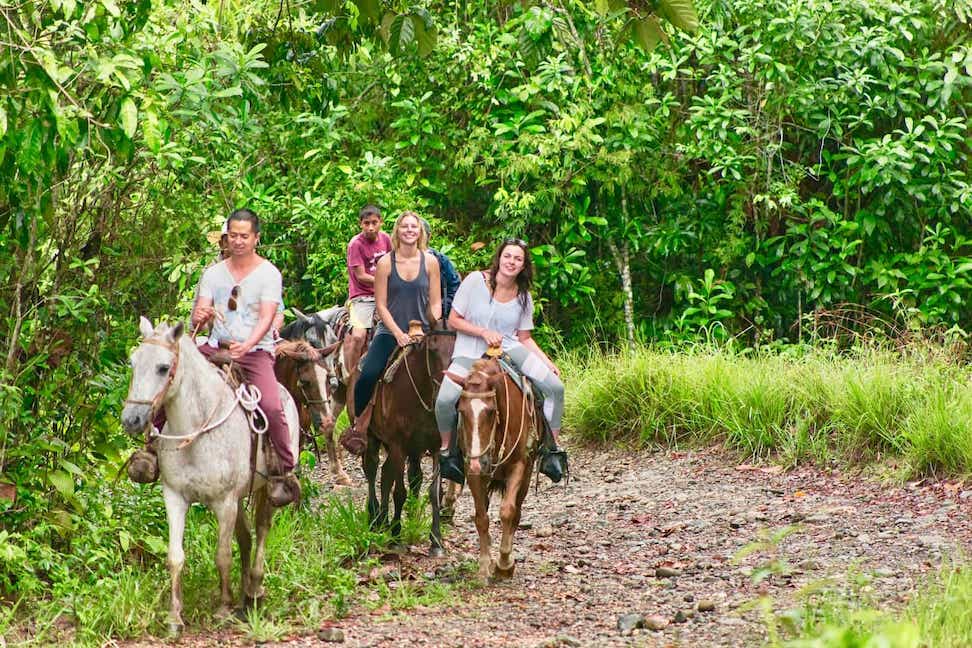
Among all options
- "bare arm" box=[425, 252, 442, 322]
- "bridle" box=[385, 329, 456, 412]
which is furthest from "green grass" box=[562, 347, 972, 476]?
"bridle" box=[385, 329, 456, 412]

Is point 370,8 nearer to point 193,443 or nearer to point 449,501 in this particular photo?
point 193,443

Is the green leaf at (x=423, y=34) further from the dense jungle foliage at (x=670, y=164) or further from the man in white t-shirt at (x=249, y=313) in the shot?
the dense jungle foliage at (x=670, y=164)

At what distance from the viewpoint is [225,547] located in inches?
296

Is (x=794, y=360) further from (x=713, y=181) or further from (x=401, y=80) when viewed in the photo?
(x=401, y=80)

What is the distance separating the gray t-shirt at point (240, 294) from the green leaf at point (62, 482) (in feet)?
4.11

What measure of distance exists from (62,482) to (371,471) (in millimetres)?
2650

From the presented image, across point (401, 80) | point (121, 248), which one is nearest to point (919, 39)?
point (401, 80)

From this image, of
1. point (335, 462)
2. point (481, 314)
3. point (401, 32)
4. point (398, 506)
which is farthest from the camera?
point (335, 462)

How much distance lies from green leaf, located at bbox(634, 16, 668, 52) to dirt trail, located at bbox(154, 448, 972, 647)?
3.09 metres

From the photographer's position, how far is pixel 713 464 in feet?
41.4

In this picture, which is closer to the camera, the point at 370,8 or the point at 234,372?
the point at 370,8

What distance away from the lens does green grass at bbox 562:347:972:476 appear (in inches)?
440

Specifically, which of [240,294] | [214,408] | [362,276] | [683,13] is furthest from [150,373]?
[362,276]

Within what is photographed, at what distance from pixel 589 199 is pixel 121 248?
8135 millimetres
